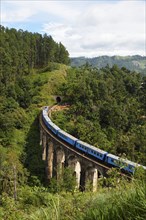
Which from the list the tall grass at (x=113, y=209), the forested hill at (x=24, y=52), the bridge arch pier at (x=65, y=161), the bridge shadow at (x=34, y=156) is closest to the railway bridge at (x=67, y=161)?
the bridge arch pier at (x=65, y=161)

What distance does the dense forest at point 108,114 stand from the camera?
47.0 meters

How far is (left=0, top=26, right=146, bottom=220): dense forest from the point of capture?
3600cm

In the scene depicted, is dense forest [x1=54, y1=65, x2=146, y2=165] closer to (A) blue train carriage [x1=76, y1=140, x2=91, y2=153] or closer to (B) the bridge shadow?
(B) the bridge shadow

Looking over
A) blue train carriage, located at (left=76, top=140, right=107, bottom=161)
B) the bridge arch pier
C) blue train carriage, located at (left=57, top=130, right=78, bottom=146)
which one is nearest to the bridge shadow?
the bridge arch pier

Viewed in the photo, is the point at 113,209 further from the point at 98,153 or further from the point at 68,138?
the point at 68,138

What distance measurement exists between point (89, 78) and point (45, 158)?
2861 centimetres

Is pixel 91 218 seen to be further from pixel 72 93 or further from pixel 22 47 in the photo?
pixel 22 47

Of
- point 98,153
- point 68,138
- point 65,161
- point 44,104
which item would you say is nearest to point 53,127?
point 68,138

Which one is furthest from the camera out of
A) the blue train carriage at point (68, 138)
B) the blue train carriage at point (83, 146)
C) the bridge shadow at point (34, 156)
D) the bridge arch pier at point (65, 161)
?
the bridge shadow at point (34, 156)

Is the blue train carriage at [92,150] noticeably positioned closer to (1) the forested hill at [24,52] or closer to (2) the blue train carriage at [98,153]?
(2) the blue train carriage at [98,153]

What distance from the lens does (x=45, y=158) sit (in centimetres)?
4538

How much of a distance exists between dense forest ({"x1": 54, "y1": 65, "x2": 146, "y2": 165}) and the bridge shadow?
181 inches

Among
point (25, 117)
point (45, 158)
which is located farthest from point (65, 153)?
point (25, 117)

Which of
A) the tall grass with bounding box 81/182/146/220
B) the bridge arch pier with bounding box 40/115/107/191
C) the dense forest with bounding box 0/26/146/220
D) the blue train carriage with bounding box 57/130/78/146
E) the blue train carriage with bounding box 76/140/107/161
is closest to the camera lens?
the tall grass with bounding box 81/182/146/220
